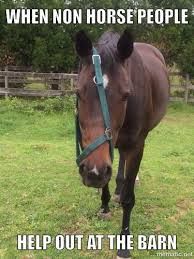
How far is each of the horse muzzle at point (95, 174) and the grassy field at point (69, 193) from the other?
1.32m

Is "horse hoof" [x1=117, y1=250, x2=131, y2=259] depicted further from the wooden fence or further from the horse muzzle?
the wooden fence

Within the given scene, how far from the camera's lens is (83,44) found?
279 centimetres

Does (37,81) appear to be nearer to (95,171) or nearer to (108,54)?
(108,54)

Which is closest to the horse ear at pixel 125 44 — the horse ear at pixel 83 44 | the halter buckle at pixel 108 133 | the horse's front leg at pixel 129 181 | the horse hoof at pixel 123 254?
the horse ear at pixel 83 44

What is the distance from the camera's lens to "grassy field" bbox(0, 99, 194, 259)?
4078mm

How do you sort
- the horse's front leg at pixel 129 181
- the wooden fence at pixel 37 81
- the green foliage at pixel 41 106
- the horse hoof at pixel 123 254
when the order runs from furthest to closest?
the wooden fence at pixel 37 81
the green foliage at pixel 41 106
the horse's front leg at pixel 129 181
the horse hoof at pixel 123 254

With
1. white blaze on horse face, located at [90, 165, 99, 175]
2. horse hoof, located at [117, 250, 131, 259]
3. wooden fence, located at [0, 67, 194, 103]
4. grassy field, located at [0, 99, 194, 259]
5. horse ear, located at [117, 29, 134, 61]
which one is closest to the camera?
white blaze on horse face, located at [90, 165, 99, 175]

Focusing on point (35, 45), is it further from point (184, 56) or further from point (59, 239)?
point (59, 239)

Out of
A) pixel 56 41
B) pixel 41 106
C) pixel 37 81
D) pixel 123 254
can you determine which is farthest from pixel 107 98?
pixel 56 41

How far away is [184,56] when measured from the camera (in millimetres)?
13594

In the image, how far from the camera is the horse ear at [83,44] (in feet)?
8.97

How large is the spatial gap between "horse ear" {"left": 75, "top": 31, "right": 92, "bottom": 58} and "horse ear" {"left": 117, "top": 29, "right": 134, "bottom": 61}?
0.20 m

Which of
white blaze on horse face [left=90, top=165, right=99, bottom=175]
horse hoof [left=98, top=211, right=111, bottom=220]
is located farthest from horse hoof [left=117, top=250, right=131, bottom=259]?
white blaze on horse face [left=90, top=165, right=99, bottom=175]

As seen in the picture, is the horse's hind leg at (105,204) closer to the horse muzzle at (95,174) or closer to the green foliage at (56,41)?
the horse muzzle at (95,174)
